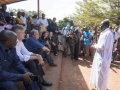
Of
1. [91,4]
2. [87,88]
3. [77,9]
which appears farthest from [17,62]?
[77,9]

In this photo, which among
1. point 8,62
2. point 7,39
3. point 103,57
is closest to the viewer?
point 7,39

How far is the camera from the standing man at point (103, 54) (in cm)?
433

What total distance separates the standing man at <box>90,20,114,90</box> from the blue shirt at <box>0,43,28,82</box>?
2.19 metres

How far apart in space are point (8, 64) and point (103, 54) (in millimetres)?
2520

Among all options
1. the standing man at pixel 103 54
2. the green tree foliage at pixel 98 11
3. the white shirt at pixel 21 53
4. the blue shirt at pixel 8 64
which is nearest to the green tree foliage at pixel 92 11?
the green tree foliage at pixel 98 11

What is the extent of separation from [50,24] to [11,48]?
23.9ft

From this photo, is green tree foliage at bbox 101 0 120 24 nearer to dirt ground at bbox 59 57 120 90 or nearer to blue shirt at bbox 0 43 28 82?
dirt ground at bbox 59 57 120 90

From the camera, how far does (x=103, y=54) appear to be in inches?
175

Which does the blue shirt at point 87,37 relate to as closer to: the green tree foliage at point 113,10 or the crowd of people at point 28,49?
the crowd of people at point 28,49

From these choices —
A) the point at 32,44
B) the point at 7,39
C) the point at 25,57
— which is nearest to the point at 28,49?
the point at 32,44

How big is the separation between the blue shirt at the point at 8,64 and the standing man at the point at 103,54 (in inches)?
86.2

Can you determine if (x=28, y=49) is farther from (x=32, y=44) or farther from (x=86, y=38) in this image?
(x=86, y=38)

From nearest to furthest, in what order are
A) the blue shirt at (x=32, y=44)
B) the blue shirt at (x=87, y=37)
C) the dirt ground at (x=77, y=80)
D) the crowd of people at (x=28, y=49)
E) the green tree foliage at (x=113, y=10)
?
1. the crowd of people at (x=28, y=49)
2. the blue shirt at (x=32, y=44)
3. the dirt ground at (x=77, y=80)
4. the blue shirt at (x=87, y=37)
5. the green tree foliage at (x=113, y=10)

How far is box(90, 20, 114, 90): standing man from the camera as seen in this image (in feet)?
14.2
